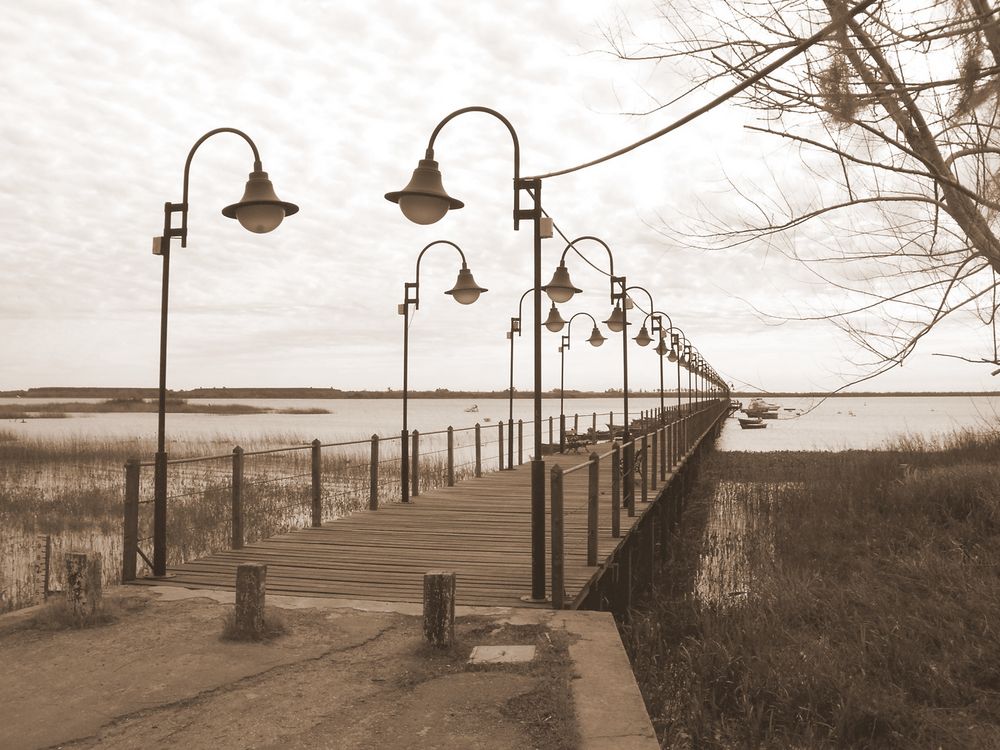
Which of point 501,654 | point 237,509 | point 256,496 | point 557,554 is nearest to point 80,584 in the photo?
point 237,509

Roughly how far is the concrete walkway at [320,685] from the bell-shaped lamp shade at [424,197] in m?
3.19

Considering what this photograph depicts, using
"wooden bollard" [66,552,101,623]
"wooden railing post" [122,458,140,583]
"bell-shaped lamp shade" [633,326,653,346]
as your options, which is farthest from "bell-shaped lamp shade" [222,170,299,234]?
"bell-shaped lamp shade" [633,326,653,346]

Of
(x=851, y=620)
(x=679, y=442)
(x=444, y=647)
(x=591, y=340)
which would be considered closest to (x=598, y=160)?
(x=444, y=647)

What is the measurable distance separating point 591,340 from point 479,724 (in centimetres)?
2054

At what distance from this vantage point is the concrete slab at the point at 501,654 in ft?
15.9

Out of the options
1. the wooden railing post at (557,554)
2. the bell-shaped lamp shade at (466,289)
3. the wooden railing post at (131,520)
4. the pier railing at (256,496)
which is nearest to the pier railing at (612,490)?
the wooden railing post at (557,554)

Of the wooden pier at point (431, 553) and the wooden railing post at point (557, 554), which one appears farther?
the wooden pier at point (431, 553)

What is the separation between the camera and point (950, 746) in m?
5.65

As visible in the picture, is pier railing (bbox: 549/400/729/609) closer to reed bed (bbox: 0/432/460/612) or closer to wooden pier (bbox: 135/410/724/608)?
wooden pier (bbox: 135/410/724/608)

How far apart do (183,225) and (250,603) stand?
3.83 meters

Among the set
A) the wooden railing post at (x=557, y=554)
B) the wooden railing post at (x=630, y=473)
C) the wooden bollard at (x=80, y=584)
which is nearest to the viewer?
the wooden bollard at (x=80, y=584)

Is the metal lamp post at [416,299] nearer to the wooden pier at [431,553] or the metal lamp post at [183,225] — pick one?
the wooden pier at [431,553]

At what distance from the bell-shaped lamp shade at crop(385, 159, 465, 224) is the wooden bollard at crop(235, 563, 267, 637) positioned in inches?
122

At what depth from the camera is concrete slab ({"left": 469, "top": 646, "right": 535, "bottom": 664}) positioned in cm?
486
